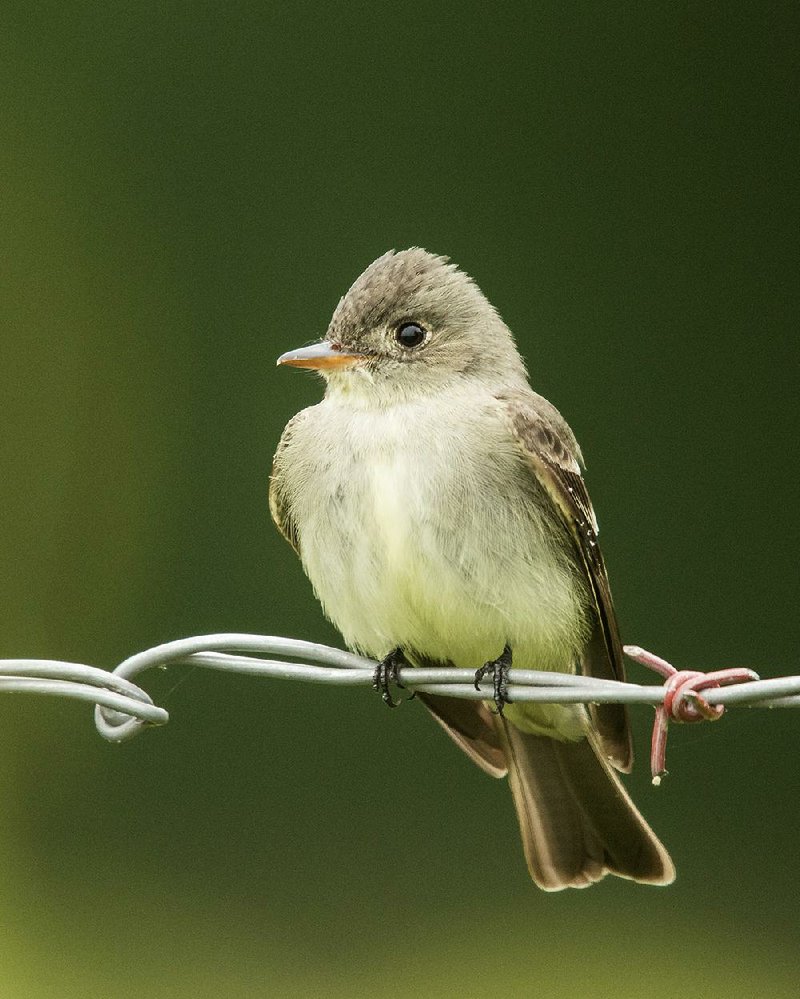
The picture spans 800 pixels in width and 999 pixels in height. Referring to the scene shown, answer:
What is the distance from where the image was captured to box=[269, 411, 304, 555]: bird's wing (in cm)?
277

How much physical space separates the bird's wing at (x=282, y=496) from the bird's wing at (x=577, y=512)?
17.2 inches

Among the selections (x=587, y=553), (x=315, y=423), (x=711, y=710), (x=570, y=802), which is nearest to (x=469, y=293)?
(x=315, y=423)

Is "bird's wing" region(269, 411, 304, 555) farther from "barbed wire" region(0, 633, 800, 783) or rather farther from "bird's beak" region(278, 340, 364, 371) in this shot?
"barbed wire" region(0, 633, 800, 783)

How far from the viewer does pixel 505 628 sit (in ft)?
8.30

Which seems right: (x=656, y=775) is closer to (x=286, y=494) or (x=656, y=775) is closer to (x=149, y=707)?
(x=149, y=707)

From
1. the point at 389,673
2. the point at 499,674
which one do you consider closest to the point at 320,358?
the point at 389,673

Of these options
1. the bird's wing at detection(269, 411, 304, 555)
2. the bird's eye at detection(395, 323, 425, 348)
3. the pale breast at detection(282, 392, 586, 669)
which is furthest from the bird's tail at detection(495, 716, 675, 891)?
the bird's eye at detection(395, 323, 425, 348)

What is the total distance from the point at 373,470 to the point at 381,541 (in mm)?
135

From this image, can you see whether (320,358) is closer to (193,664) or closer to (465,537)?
(465,537)

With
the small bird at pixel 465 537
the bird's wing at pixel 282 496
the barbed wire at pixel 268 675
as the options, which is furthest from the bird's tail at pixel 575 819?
the barbed wire at pixel 268 675

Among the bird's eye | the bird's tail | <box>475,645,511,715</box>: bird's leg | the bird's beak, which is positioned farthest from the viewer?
the bird's eye

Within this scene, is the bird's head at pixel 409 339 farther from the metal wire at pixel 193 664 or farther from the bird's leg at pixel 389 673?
the metal wire at pixel 193 664

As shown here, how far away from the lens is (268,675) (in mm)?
1927

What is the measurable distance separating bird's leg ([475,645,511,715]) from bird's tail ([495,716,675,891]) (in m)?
0.35
